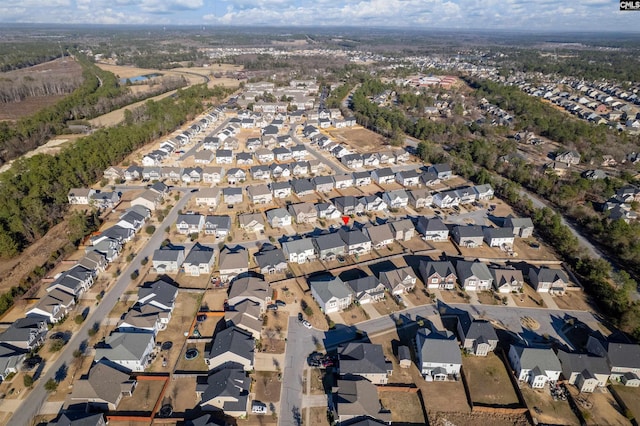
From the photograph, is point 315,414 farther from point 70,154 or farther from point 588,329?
point 70,154

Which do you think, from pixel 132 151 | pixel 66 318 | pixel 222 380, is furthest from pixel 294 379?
pixel 132 151

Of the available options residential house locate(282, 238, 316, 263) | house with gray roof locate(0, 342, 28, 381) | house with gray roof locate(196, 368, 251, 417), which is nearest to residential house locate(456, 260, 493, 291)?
residential house locate(282, 238, 316, 263)

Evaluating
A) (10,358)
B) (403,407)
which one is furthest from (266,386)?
(10,358)

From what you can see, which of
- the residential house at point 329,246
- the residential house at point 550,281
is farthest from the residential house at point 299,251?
the residential house at point 550,281

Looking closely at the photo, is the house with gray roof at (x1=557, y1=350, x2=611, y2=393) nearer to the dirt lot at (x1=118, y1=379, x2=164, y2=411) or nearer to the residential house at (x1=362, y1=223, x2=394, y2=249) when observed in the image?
the residential house at (x1=362, y1=223, x2=394, y2=249)

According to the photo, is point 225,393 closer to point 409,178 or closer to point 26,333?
point 26,333

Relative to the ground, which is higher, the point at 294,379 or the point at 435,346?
the point at 435,346
